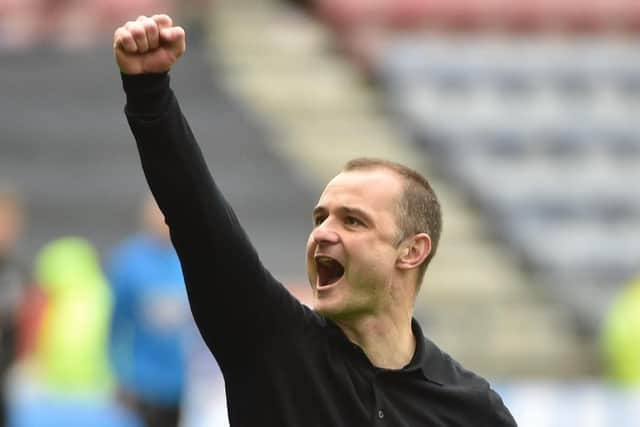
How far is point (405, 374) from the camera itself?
3.54 meters

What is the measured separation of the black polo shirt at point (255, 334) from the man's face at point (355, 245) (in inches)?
3.3

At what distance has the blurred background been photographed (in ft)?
44.1

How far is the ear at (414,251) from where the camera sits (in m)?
3.61

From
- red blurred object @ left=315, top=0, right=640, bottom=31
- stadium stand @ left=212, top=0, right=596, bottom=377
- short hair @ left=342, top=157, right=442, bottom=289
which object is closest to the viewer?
short hair @ left=342, top=157, right=442, bottom=289

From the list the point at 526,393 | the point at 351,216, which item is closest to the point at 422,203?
the point at 351,216

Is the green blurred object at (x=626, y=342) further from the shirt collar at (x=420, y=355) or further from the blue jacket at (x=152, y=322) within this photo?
the shirt collar at (x=420, y=355)

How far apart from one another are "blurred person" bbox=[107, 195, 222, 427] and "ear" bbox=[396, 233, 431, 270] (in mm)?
4351

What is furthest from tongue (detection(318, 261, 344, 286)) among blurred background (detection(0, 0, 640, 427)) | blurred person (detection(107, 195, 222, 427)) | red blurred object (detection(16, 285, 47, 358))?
red blurred object (detection(16, 285, 47, 358))

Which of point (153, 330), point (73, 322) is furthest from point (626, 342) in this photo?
point (153, 330)

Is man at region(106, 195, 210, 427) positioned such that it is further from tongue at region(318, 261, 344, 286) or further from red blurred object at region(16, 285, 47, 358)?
red blurred object at region(16, 285, 47, 358)

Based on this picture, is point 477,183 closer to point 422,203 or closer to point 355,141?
point 355,141

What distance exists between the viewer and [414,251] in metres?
3.64

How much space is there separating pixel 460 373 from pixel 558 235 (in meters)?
11.3

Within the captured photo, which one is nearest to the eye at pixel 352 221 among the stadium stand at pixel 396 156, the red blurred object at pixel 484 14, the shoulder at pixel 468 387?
the shoulder at pixel 468 387
